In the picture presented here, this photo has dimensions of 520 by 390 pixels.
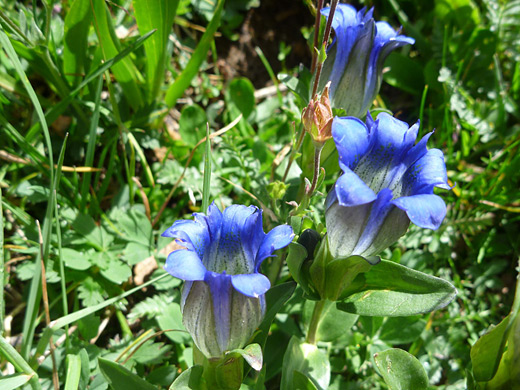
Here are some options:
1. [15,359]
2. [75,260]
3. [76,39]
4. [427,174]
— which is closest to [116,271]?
[75,260]

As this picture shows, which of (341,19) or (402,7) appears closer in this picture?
(341,19)

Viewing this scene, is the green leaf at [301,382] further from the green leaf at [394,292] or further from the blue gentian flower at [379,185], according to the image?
the blue gentian flower at [379,185]

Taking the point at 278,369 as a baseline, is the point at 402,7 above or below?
above

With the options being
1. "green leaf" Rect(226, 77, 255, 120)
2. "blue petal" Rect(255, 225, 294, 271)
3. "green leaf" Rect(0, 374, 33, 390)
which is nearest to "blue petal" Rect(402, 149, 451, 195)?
"blue petal" Rect(255, 225, 294, 271)

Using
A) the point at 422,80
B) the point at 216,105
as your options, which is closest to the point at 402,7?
the point at 422,80

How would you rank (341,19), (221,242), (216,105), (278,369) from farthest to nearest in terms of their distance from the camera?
(216,105), (278,369), (341,19), (221,242)

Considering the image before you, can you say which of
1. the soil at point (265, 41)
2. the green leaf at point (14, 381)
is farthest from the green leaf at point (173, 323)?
the soil at point (265, 41)

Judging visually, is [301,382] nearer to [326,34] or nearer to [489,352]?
[489,352]

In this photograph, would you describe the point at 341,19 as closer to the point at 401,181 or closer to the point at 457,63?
the point at 401,181
